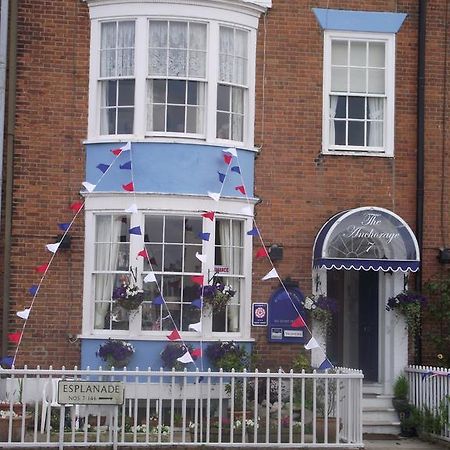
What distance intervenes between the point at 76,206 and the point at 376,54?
5.54 meters

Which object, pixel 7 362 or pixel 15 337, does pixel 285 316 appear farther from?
pixel 7 362

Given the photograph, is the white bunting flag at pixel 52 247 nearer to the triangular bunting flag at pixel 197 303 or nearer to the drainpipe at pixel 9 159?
the drainpipe at pixel 9 159

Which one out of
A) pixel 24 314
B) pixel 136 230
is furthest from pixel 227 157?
pixel 24 314

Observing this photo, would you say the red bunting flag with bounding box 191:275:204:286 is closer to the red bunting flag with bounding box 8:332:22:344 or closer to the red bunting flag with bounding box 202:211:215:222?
the red bunting flag with bounding box 202:211:215:222

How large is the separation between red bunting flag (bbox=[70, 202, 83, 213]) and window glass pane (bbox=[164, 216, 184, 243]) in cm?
135

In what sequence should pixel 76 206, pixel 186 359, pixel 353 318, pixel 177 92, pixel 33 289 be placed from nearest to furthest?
pixel 186 359 → pixel 33 289 → pixel 76 206 → pixel 177 92 → pixel 353 318

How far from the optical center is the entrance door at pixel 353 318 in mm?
16906

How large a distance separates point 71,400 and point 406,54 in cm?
820

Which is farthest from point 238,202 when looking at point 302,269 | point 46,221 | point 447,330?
point 447,330

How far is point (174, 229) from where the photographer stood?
1539 cm

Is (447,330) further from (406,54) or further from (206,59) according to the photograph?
(206,59)

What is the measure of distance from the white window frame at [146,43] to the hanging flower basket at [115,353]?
3151mm

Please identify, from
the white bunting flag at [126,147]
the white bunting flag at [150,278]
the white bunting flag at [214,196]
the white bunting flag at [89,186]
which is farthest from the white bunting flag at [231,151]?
the white bunting flag at [150,278]

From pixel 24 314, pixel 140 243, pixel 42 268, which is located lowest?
pixel 24 314
